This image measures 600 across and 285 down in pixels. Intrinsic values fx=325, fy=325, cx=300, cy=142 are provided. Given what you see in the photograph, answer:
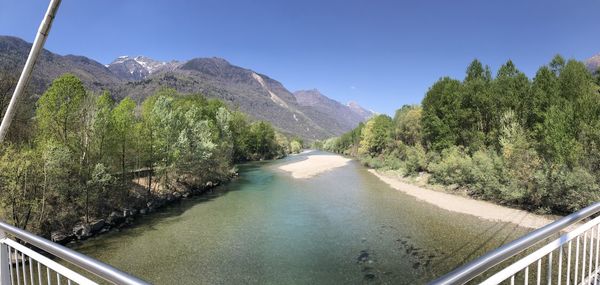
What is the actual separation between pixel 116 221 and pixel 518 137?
33586mm

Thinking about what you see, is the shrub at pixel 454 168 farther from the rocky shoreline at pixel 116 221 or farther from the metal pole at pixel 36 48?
the metal pole at pixel 36 48

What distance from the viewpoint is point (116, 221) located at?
22422mm

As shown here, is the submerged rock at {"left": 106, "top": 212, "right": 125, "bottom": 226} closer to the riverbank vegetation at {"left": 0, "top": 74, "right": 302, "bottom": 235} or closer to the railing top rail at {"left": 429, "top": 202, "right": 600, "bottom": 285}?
the riverbank vegetation at {"left": 0, "top": 74, "right": 302, "bottom": 235}

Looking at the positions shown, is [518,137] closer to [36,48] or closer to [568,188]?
[568,188]

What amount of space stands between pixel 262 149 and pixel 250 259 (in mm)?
76209

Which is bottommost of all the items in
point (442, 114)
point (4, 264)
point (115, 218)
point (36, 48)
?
point (115, 218)

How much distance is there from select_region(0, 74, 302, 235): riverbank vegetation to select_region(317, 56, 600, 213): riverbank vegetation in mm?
29021

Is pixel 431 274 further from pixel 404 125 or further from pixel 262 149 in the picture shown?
pixel 262 149

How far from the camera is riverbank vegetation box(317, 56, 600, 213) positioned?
76.4 feet

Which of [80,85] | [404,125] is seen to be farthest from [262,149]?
[80,85]

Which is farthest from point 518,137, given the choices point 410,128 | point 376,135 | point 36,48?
point 376,135

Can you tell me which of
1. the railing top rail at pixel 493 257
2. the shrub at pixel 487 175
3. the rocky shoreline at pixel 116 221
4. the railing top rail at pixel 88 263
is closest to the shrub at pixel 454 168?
the shrub at pixel 487 175

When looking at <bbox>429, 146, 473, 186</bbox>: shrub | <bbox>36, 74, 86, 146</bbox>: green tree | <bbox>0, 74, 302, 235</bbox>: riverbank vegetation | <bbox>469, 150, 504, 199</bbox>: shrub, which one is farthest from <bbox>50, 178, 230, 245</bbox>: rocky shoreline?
<bbox>469, 150, 504, 199</bbox>: shrub

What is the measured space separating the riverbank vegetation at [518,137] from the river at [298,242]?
19.3 ft
